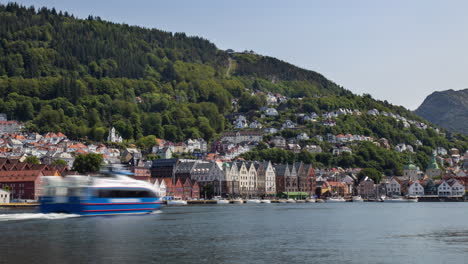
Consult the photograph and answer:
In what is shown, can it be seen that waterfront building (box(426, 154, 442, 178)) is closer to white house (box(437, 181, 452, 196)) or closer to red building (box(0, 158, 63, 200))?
white house (box(437, 181, 452, 196))

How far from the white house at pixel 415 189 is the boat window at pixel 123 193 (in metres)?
102

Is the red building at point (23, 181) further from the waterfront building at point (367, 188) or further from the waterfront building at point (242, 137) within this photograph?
the waterfront building at point (242, 137)

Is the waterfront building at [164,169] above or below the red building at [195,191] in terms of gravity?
above

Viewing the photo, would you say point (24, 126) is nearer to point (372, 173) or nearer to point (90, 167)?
point (90, 167)

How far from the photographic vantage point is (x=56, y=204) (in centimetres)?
5409

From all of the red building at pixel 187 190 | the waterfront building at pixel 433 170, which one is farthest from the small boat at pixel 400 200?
the red building at pixel 187 190

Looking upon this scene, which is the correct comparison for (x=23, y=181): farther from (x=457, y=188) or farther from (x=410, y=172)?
(x=410, y=172)

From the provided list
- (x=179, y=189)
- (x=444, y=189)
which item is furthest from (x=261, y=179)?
(x=444, y=189)

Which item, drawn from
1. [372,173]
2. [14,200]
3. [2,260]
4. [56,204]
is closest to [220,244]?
[2,260]

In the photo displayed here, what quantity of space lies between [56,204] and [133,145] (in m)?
114

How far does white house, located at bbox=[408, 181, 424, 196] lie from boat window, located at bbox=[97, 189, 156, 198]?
10173 cm

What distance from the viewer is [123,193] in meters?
57.2

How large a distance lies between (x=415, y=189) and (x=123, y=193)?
352 ft

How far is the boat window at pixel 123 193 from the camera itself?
54938 mm
